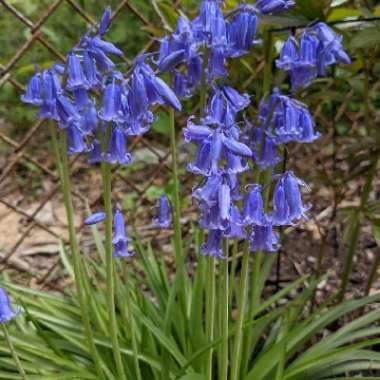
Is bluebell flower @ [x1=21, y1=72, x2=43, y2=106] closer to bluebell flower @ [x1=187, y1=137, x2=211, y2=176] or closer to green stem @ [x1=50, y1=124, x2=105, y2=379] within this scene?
green stem @ [x1=50, y1=124, x2=105, y2=379]

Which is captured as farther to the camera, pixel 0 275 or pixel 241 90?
pixel 0 275

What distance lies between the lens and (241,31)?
1.60 metres

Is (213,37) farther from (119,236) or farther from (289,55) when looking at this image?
(119,236)

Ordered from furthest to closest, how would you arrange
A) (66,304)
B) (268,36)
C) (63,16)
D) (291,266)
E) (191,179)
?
(63,16) → (191,179) → (291,266) → (66,304) → (268,36)

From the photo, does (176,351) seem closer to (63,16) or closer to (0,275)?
(0,275)

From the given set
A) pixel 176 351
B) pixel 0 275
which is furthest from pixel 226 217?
pixel 0 275

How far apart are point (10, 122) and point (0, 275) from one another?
6.37 ft

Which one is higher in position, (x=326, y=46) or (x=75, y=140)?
(x=326, y=46)

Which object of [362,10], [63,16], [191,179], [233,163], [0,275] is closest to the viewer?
[233,163]

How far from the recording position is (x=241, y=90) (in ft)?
8.66

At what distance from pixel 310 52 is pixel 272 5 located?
17 centimetres

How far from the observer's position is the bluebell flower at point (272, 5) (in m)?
1.59

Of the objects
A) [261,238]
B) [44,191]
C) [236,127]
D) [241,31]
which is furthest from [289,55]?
[44,191]

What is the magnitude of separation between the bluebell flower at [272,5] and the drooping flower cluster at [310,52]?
0.09 m
